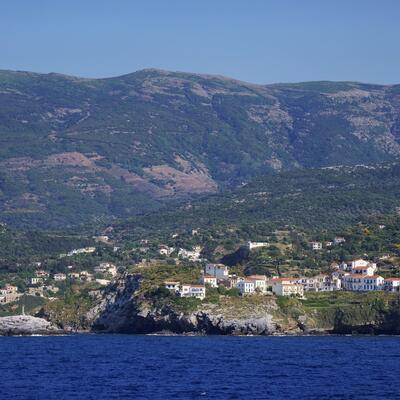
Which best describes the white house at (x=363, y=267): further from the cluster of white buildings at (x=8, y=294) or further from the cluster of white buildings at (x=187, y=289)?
the cluster of white buildings at (x=8, y=294)

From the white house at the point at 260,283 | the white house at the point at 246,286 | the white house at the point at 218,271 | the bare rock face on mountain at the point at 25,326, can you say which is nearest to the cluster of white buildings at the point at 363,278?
the white house at the point at 260,283

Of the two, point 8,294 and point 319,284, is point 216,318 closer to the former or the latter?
point 319,284

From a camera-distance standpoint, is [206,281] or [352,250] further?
[352,250]

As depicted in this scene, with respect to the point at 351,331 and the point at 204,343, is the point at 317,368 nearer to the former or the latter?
the point at 204,343

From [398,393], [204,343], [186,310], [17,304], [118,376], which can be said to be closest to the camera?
[398,393]

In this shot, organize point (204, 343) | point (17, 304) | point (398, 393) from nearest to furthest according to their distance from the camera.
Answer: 1. point (398, 393)
2. point (204, 343)
3. point (17, 304)

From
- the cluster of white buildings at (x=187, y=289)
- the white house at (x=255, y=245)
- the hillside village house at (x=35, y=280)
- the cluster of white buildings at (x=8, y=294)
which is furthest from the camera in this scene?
the hillside village house at (x=35, y=280)

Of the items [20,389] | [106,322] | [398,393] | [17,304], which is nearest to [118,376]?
[20,389]
